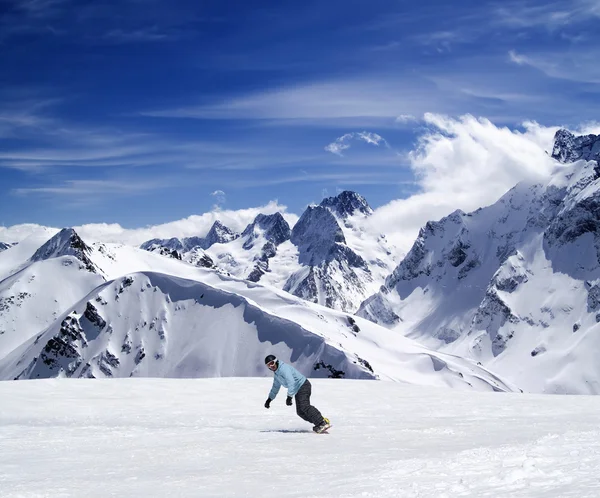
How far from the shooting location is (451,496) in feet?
26.3

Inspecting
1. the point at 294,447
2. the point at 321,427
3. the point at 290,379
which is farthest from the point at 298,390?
the point at 294,447

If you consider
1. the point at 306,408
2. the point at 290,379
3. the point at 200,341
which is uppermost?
the point at 290,379

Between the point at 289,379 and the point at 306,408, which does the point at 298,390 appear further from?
the point at 306,408

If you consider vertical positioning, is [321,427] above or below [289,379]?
below

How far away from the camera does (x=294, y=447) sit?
43.8 feet

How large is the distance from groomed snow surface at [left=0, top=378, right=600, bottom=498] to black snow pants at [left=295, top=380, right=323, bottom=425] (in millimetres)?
463

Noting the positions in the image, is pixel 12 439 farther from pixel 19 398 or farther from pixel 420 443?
pixel 420 443

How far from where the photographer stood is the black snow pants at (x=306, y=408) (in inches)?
607

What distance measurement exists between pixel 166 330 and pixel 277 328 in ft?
120

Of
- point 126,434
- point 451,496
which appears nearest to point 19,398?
point 126,434

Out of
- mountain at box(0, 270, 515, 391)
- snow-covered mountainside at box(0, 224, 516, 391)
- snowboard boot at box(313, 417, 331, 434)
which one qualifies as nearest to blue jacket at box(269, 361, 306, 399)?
snowboard boot at box(313, 417, 331, 434)

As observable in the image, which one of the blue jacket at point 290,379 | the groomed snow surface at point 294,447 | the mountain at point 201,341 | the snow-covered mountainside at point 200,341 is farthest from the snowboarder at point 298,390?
the snow-covered mountainside at point 200,341

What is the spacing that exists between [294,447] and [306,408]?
2.23 meters

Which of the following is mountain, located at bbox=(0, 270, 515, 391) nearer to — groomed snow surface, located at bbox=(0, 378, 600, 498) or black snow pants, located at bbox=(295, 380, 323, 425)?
groomed snow surface, located at bbox=(0, 378, 600, 498)
